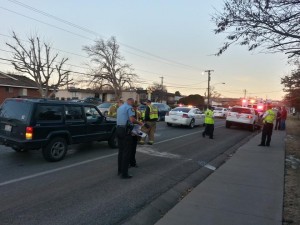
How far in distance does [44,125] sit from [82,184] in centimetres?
242

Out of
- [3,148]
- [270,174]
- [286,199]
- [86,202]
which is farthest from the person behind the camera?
[3,148]

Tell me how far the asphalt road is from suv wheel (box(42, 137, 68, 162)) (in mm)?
197

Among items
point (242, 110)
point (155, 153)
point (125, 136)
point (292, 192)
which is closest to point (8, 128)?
point (125, 136)

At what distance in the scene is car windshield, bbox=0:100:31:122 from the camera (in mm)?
8211

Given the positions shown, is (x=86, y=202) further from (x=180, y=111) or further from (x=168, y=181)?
(x=180, y=111)

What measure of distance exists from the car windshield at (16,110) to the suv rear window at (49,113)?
270mm

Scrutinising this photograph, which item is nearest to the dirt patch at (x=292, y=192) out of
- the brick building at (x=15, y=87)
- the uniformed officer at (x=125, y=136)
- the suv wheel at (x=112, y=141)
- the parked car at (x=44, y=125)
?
the uniformed officer at (x=125, y=136)

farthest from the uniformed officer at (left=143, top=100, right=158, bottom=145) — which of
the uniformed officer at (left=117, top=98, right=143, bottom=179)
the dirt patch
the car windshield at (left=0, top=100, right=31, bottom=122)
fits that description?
the car windshield at (left=0, top=100, right=31, bottom=122)

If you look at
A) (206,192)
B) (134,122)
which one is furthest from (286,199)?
(134,122)

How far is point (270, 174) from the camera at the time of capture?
8289 mm

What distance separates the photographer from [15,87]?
145 feet

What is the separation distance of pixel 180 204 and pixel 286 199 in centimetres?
225

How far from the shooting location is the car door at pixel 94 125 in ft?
32.8

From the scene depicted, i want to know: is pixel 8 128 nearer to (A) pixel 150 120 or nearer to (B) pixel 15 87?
(A) pixel 150 120
